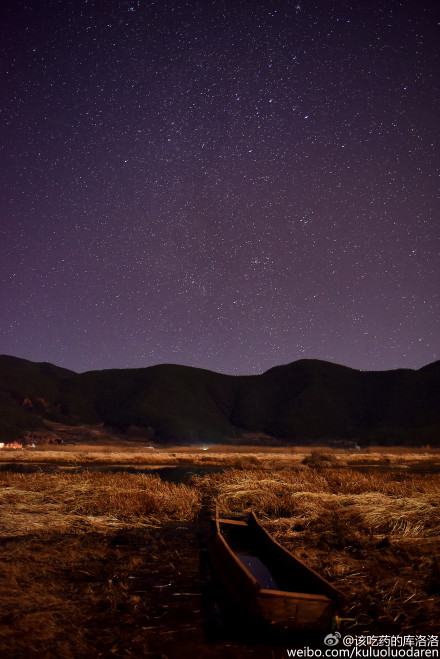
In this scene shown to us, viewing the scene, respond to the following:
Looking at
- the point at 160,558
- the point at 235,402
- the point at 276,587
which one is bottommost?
the point at 160,558

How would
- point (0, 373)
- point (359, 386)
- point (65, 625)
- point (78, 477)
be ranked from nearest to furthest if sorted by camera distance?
1. point (65, 625)
2. point (78, 477)
3. point (0, 373)
4. point (359, 386)

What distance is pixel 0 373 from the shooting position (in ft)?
367

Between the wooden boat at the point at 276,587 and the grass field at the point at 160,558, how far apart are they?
0.44 metres

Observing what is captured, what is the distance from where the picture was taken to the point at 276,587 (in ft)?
23.9

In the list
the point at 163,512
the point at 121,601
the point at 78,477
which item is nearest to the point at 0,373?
the point at 78,477

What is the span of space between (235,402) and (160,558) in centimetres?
13512

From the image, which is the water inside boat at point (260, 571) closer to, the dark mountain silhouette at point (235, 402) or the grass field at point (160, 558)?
the grass field at point (160, 558)

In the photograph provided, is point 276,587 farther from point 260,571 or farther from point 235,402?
point 235,402

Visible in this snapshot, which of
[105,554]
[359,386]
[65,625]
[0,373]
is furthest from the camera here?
Answer: [359,386]

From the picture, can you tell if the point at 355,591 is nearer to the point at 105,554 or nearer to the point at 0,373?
the point at 105,554

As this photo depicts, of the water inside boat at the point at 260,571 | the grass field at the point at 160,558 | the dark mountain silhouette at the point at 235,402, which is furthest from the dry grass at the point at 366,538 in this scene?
the dark mountain silhouette at the point at 235,402

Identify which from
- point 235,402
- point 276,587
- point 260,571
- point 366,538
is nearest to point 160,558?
point 260,571

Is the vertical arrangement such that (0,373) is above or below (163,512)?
above

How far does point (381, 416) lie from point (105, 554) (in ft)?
408
